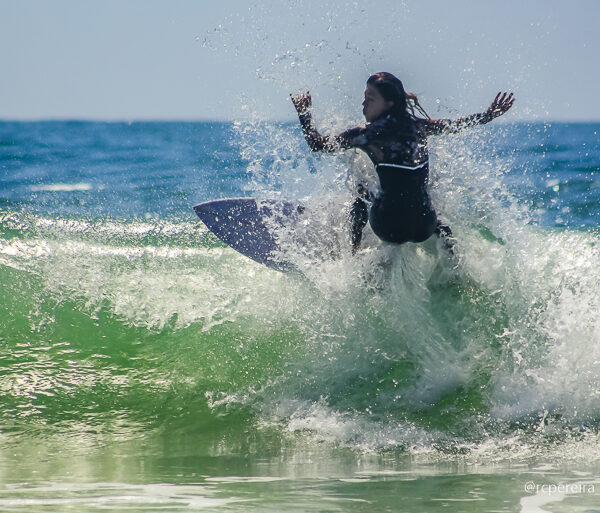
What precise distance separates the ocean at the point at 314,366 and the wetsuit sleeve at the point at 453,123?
0.25 m

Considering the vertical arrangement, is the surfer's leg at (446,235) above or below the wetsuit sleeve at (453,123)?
below

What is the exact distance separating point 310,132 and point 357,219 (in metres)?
0.72

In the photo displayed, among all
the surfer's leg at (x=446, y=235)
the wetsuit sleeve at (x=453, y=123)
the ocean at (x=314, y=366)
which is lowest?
the ocean at (x=314, y=366)

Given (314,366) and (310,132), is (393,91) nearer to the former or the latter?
(310,132)

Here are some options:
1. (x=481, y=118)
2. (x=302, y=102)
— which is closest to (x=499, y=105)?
(x=481, y=118)

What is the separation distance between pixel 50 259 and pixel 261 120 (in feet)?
7.28

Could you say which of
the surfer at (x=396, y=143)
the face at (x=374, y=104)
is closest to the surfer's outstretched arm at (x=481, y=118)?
the surfer at (x=396, y=143)

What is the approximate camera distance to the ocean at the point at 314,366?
3.29 m

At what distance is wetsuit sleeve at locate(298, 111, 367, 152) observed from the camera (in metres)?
4.18

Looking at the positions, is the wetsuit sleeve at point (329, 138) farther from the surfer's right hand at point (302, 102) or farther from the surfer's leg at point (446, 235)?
the surfer's leg at point (446, 235)

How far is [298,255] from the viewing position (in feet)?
16.5

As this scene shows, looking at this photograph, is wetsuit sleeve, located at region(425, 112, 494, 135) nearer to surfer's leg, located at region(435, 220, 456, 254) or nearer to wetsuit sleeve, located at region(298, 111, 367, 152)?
wetsuit sleeve, located at region(298, 111, 367, 152)

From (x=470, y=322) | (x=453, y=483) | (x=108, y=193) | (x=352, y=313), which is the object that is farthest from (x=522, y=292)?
(x=108, y=193)

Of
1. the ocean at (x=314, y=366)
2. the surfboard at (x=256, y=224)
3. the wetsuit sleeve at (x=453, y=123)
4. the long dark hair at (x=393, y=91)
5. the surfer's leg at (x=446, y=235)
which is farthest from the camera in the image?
the surfboard at (x=256, y=224)
